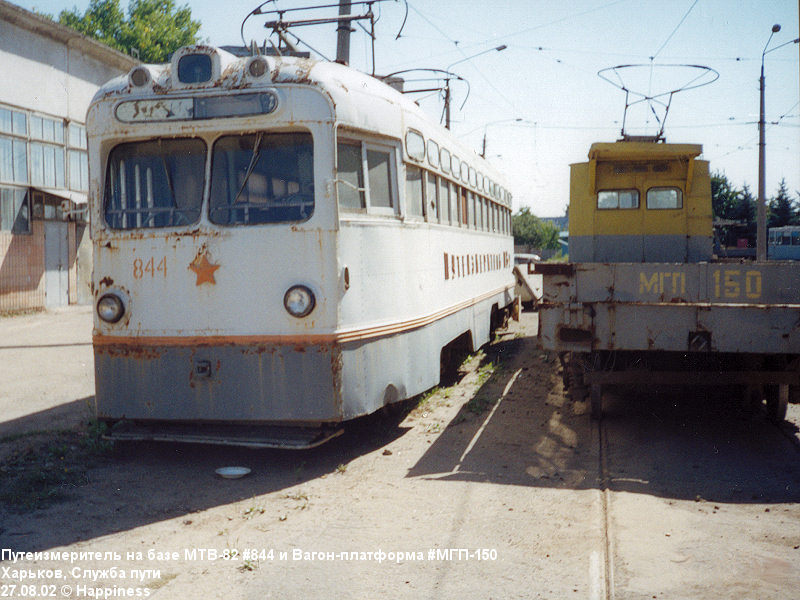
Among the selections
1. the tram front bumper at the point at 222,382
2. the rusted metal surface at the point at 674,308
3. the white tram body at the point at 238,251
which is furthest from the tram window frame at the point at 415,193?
the tram front bumper at the point at 222,382

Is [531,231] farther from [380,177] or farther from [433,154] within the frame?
[380,177]

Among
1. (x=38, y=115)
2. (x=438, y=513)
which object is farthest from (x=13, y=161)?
(x=438, y=513)

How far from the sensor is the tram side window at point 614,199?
1048cm

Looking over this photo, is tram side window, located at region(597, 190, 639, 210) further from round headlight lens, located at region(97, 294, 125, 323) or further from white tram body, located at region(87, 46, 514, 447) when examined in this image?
round headlight lens, located at region(97, 294, 125, 323)

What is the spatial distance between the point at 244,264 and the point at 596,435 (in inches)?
135

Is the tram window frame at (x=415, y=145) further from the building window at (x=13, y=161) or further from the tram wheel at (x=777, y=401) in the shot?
the building window at (x=13, y=161)

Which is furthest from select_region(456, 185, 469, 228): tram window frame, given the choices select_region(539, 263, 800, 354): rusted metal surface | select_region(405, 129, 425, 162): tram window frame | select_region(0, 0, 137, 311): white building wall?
select_region(0, 0, 137, 311): white building wall

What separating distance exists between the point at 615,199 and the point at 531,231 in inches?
2189

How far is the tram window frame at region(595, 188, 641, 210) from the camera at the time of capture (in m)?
10.4

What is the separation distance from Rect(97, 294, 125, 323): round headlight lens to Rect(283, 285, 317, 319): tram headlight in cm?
137

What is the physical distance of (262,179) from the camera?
618 centimetres

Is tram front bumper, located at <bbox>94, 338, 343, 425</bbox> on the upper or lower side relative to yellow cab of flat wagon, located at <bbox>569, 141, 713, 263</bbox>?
lower

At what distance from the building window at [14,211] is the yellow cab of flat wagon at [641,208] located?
14.4m

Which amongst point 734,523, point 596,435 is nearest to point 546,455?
point 596,435
